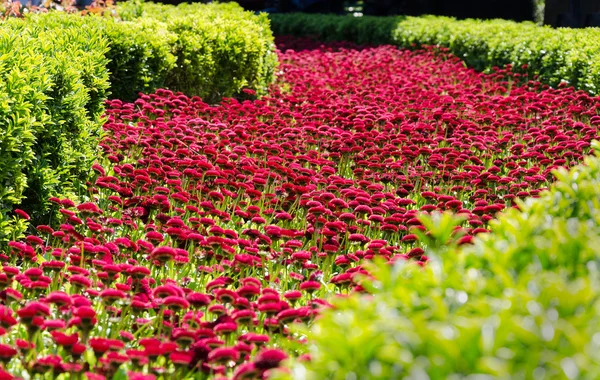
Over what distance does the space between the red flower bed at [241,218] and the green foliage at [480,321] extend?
0.63 metres

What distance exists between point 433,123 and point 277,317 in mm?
5959

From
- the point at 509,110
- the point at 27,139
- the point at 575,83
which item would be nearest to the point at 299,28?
the point at 575,83

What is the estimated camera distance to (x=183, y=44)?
1033cm

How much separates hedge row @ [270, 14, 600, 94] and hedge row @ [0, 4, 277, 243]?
173 inches

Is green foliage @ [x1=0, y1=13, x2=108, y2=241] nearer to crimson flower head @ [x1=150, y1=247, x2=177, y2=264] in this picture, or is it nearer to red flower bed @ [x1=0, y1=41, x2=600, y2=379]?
red flower bed @ [x1=0, y1=41, x2=600, y2=379]

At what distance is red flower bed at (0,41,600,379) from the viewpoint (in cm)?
344

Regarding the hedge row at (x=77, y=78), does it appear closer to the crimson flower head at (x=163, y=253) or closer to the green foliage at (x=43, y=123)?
the green foliage at (x=43, y=123)

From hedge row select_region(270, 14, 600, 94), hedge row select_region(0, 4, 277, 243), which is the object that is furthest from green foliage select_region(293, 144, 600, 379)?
hedge row select_region(270, 14, 600, 94)

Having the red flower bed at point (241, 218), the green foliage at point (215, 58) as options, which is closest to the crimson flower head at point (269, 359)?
the red flower bed at point (241, 218)

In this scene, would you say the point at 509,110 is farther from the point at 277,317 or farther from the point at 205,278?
the point at 277,317

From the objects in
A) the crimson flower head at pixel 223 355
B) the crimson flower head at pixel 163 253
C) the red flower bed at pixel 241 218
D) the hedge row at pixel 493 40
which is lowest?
the red flower bed at pixel 241 218

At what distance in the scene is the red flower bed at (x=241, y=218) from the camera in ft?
11.3

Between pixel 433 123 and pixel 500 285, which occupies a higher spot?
pixel 500 285

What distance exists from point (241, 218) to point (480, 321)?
13.3 feet
